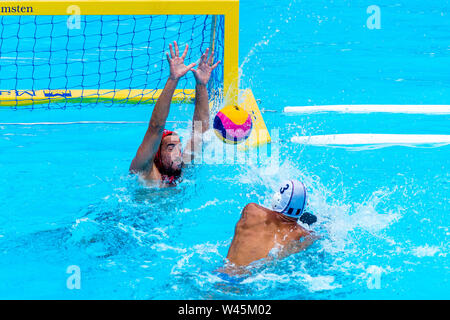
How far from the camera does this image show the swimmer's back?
4.27 metres

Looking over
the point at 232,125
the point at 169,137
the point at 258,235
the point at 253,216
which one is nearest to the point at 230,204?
the point at 232,125

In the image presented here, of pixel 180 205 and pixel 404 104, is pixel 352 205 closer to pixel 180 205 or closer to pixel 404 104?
pixel 180 205

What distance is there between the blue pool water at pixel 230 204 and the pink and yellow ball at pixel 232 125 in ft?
2.26

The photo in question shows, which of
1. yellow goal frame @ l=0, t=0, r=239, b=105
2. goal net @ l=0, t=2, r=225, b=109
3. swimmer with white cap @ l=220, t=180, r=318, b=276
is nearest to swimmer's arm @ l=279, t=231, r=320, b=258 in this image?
swimmer with white cap @ l=220, t=180, r=318, b=276

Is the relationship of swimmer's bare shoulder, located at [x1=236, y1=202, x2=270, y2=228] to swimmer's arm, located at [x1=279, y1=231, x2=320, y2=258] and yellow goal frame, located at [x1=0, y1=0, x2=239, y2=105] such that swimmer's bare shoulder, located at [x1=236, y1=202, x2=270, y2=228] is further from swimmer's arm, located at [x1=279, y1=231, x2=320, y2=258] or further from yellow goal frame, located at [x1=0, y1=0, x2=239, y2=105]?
yellow goal frame, located at [x1=0, y1=0, x2=239, y2=105]

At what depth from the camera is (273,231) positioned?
4.39 meters

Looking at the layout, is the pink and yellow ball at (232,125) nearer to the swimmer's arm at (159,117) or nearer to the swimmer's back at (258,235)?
the swimmer's arm at (159,117)


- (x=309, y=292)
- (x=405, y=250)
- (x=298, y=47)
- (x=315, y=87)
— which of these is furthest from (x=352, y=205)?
(x=298, y=47)

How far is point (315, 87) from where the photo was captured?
9.45 metres

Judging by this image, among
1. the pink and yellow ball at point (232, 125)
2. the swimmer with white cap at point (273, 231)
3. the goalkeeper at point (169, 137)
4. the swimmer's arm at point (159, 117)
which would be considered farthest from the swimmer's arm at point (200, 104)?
the swimmer with white cap at point (273, 231)

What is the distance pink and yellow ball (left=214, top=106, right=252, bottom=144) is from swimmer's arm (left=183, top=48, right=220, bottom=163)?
19 cm

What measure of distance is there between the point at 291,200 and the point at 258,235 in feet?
1.24

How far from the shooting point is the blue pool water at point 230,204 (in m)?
4.49

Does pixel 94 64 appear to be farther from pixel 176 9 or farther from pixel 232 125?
pixel 232 125
